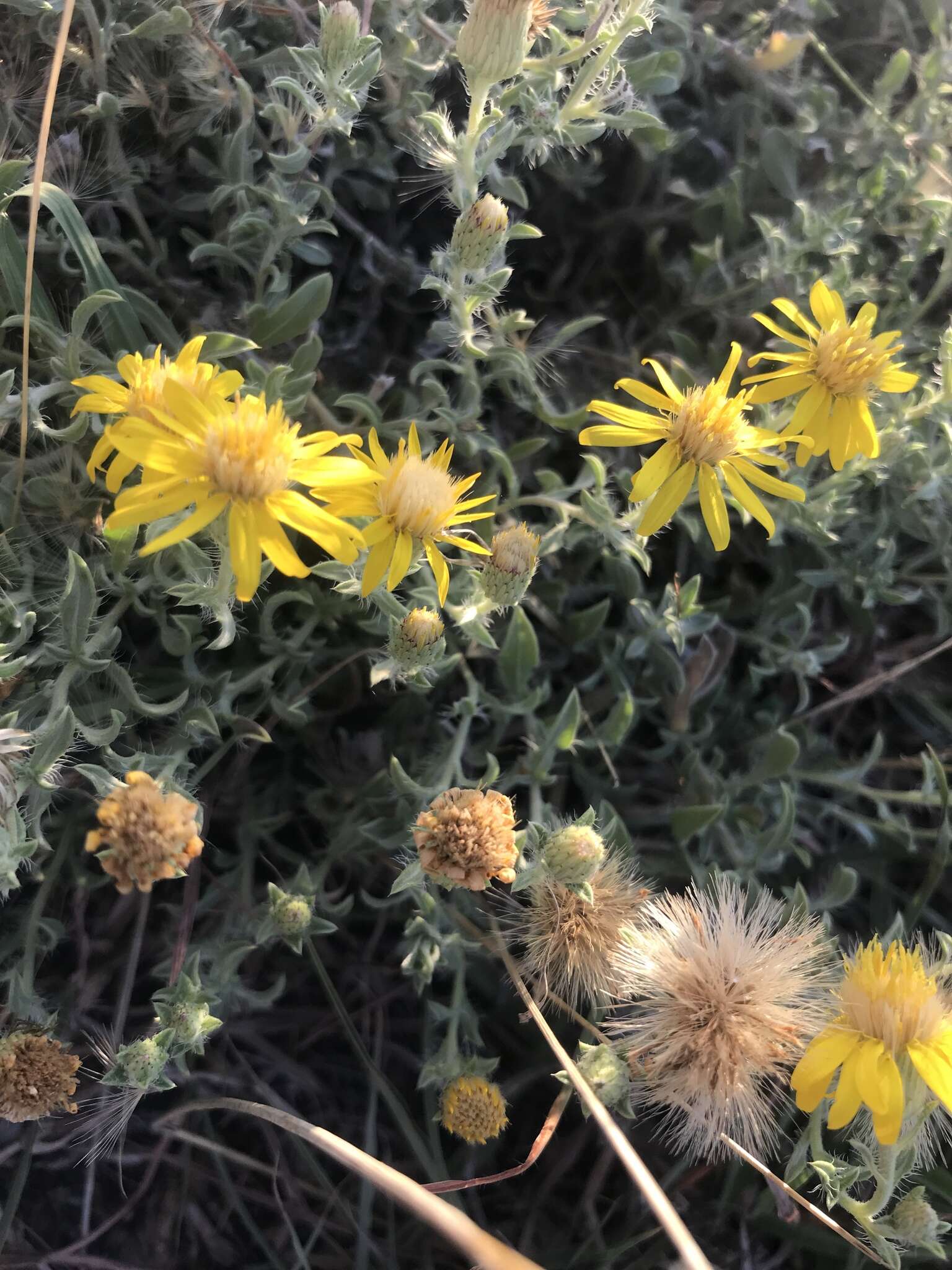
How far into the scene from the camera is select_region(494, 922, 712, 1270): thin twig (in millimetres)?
1551

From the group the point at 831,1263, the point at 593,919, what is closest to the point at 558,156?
the point at 593,919

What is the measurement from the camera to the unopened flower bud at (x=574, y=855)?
2146mm

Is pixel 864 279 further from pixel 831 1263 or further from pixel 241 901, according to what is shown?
pixel 831 1263

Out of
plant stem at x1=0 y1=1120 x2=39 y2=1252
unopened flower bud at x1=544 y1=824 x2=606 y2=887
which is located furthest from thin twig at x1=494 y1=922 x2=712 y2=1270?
plant stem at x1=0 y1=1120 x2=39 y2=1252

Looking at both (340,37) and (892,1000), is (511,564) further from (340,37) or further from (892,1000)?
(340,37)

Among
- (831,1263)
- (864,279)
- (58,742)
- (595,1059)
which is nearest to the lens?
(58,742)

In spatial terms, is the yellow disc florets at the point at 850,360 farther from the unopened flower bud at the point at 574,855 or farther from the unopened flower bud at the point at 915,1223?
the unopened flower bud at the point at 915,1223

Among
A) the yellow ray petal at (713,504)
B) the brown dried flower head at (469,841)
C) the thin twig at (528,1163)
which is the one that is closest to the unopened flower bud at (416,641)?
the brown dried flower head at (469,841)

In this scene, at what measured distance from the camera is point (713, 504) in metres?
2.39

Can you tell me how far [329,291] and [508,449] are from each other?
777 millimetres

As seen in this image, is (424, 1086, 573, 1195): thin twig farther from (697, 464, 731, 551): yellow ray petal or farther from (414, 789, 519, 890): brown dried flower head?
(697, 464, 731, 551): yellow ray petal

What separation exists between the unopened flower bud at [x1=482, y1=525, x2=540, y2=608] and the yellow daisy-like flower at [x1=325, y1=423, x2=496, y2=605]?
138 millimetres

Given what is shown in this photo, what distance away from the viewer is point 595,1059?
224cm

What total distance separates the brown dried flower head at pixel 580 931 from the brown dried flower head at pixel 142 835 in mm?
919
